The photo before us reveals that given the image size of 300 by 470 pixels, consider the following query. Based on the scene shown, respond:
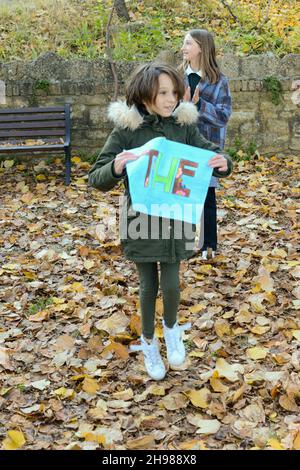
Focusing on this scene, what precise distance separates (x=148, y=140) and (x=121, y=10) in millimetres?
6144

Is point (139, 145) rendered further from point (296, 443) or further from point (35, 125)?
point (35, 125)

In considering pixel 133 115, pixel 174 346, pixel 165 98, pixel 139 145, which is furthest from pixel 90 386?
pixel 165 98

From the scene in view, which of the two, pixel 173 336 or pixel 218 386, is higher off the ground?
pixel 173 336

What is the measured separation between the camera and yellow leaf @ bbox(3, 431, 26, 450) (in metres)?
2.61

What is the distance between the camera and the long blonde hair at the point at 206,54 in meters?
4.05

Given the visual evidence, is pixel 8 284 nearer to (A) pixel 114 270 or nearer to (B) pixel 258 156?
(A) pixel 114 270

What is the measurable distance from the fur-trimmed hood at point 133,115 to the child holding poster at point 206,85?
1187mm

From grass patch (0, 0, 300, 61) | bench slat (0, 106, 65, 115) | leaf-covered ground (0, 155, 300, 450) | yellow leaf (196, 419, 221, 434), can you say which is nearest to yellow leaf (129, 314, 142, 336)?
leaf-covered ground (0, 155, 300, 450)

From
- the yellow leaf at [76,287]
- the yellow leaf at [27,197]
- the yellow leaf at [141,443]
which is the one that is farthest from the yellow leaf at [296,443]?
→ the yellow leaf at [27,197]

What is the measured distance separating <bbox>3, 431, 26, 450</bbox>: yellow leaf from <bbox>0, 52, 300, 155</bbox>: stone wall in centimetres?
A: 497

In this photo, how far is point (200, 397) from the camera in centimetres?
290

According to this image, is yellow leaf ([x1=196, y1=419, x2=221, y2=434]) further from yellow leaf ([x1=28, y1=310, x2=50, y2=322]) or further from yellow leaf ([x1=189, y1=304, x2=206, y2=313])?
yellow leaf ([x1=28, y1=310, x2=50, y2=322])
